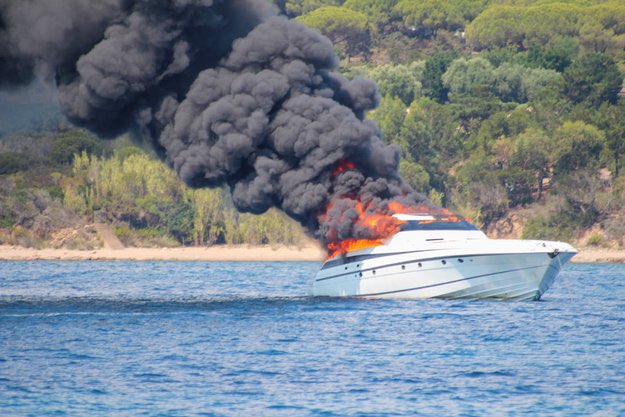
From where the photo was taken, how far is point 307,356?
44.6 m

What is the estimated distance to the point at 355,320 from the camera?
178 ft

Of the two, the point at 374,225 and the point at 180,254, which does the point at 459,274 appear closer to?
the point at 374,225

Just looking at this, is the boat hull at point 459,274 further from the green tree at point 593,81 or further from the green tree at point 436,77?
the green tree at point 436,77

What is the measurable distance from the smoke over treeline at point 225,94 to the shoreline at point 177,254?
6844 centimetres

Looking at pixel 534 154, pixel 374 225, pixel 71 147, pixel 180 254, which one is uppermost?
pixel 71 147

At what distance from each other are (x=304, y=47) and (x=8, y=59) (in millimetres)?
17093

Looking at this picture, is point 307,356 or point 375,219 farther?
point 375,219

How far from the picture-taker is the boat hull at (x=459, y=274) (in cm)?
5803

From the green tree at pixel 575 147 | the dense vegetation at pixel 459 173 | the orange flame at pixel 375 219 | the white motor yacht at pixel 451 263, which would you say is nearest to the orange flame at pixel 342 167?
the orange flame at pixel 375 219

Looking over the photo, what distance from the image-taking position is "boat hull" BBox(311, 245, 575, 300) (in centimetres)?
5803

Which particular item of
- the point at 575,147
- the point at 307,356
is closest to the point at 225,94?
the point at 307,356

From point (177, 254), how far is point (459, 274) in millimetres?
82337

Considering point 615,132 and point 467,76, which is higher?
point 467,76

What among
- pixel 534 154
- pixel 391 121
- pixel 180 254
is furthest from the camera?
pixel 391 121
